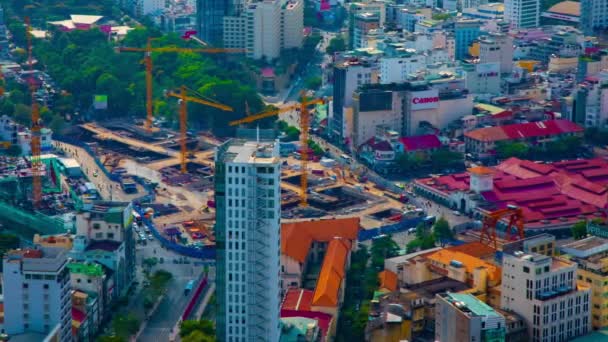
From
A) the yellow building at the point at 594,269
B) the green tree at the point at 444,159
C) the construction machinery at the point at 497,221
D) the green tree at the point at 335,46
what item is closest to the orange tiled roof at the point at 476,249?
the construction machinery at the point at 497,221

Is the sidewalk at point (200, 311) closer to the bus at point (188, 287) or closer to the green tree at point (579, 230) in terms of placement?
the bus at point (188, 287)

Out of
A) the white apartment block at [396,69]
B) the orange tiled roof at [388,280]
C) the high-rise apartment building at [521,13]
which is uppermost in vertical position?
the high-rise apartment building at [521,13]

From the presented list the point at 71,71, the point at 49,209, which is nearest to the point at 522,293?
the point at 49,209

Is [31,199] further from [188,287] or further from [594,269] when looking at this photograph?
[594,269]

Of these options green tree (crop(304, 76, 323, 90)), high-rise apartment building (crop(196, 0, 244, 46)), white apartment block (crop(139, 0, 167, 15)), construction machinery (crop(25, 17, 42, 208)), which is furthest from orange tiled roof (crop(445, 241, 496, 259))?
white apartment block (crop(139, 0, 167, 15))

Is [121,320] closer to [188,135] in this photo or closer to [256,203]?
[256,203]

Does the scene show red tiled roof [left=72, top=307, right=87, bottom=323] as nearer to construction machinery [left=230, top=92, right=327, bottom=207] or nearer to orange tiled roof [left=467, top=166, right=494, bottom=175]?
construction machinery [left=230, top=92, right=327, bottom=207]

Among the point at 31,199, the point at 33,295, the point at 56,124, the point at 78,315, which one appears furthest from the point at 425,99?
the point at 33,295
